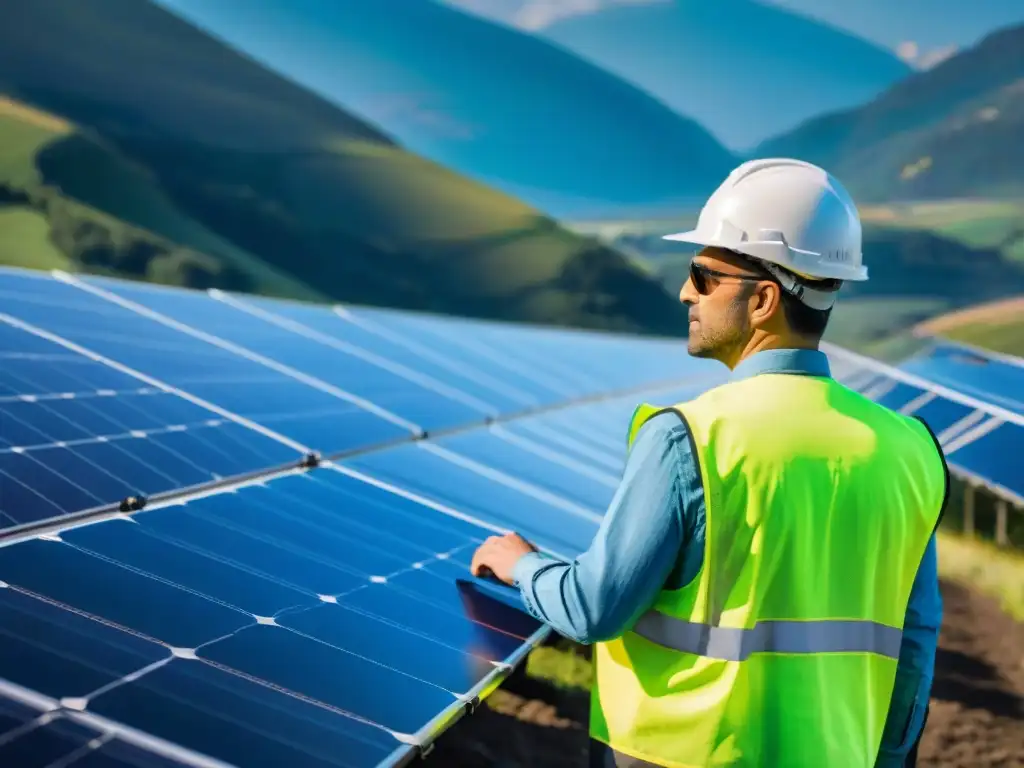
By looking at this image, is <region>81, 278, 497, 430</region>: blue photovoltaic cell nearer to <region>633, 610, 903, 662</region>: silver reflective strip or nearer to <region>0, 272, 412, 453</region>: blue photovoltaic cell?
<region>0, 272, 412, 453</region>: blue photovoltaic cell

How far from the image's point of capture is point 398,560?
12.9 ft

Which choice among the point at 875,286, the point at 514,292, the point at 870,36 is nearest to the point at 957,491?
the point at 514,292

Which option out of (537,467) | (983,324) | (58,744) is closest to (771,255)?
(58,744)

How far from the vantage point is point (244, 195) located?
50344 mm

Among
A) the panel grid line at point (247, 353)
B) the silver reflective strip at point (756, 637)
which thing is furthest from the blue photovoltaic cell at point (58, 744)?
the panel grid line at point (247, 353)

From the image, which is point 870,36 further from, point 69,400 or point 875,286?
point 69,400

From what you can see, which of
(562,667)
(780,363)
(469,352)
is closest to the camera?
(780,363)

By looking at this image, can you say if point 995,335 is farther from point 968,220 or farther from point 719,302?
point 719,302

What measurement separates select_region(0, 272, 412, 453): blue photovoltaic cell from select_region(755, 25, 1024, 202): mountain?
64456mm

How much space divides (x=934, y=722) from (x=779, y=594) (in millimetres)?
7109

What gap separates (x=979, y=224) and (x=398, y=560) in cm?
6003

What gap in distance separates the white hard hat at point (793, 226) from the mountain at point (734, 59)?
74.3m

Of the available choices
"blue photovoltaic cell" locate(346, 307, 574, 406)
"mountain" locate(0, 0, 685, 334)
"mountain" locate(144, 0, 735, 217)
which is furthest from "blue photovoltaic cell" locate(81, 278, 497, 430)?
"mountain" locate(144, 0, 735, 217)

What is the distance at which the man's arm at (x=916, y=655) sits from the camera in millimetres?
2641
